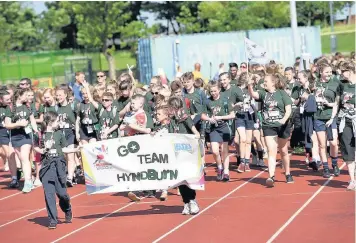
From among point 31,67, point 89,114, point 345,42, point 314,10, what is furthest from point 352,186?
point 314,10

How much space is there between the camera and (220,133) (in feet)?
50.9

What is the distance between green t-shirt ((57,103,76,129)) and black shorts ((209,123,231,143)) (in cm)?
254

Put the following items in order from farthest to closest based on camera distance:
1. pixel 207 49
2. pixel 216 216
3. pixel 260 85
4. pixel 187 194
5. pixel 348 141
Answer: pixel 207 49
pixel 260 85
pixel 348 141
pixel 187 194
pixel 216 216

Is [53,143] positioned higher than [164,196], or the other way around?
[53,143]

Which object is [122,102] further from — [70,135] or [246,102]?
[246,102]

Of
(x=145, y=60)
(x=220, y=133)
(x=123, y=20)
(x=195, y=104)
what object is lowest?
(x=220, y=133)

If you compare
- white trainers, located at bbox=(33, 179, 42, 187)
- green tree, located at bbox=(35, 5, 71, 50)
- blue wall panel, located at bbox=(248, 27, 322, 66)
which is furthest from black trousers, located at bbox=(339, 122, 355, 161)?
green tree, located at bbox=(35, 5, 71, 50)

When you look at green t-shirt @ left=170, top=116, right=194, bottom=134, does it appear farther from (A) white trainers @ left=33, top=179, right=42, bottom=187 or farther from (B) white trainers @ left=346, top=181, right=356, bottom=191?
(A) white trainers @ left=33, top=179, right=42, bottom=187

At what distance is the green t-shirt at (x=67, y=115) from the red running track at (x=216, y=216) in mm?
1211

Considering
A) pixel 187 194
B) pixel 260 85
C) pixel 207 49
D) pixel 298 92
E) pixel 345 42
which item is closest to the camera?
pixel 187 194

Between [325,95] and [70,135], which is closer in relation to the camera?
[325,95]

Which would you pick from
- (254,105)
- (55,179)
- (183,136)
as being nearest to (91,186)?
(55,179)

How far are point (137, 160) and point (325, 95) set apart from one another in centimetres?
377

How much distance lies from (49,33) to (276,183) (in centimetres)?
6320
